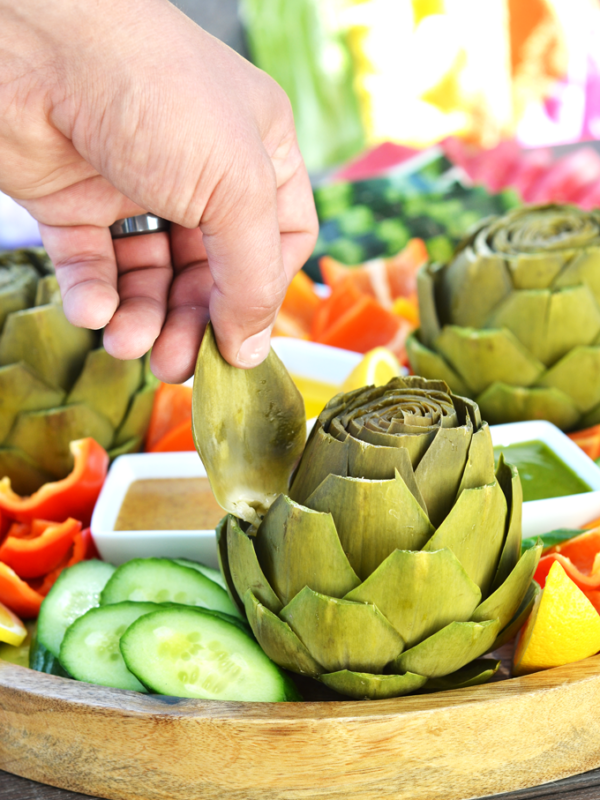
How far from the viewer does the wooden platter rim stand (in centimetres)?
53

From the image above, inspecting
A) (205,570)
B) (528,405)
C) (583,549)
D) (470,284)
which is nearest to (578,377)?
(528,405)

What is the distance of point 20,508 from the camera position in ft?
2.79

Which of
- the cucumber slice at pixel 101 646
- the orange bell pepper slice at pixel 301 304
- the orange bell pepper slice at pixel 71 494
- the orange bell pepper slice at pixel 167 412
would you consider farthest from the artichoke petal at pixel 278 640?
the orange bell pepper slice at pixel 301 304

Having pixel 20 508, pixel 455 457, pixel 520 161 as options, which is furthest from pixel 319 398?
pixel 520 161

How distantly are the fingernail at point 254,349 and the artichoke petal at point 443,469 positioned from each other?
15 cm

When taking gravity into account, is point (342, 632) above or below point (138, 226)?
below

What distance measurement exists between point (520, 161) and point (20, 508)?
5.57 ft

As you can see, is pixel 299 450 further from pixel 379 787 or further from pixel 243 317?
pixel 379 787

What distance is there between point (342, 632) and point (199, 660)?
5.3 inches

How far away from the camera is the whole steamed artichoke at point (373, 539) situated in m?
0.53

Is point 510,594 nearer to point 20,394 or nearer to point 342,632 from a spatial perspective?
point 342,632

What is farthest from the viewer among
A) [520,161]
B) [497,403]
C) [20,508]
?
[520,161]

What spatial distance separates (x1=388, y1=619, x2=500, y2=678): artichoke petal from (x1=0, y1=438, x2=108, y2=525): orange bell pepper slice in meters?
0.46

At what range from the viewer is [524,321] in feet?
3.12
